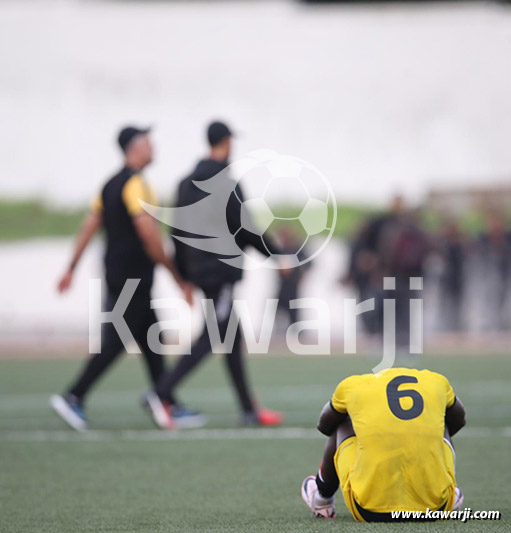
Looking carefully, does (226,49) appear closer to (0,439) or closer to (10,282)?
(10,282)

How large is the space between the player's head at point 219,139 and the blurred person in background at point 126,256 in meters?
0.52

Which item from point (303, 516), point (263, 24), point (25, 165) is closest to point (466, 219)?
point (263, 24)

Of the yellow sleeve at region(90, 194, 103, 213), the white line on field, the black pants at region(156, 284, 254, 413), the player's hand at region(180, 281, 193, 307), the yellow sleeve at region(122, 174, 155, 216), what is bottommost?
the white line on field

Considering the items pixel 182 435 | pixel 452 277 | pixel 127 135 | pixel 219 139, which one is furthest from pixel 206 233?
pixel 452 277

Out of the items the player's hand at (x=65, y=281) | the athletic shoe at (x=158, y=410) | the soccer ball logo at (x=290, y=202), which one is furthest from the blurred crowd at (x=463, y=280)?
the athletic shoe at (x=158, y=410)

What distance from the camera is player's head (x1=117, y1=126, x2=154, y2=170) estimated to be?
8.83m

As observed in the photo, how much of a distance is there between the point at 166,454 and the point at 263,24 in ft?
63.0

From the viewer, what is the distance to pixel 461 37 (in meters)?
25.1

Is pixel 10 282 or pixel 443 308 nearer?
pixel 443 308

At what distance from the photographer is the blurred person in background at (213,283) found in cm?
845

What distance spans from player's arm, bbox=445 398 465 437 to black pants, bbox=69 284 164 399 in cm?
429

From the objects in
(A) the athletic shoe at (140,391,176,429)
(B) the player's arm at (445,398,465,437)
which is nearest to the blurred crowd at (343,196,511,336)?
(A) the athletic shoe at (140,391,176,429)

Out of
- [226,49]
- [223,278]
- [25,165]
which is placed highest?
[223,278]

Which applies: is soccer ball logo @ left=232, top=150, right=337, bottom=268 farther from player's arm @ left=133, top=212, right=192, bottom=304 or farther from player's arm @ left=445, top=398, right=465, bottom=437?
player's arm @ left=445, top=398, right=465, bottom=437
